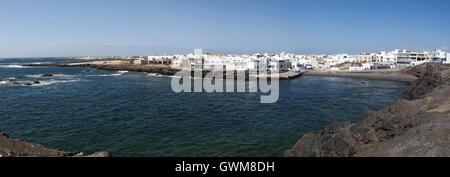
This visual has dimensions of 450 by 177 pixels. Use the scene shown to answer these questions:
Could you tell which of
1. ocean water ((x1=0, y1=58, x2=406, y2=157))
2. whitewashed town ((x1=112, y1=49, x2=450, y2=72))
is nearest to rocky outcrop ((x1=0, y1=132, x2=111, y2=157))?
ocean water ((x1=0, y1=58, x2=406, y2=157))

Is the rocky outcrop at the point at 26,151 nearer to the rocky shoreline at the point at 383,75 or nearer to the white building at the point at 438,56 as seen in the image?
the rocky shoreline at the point at 383,75

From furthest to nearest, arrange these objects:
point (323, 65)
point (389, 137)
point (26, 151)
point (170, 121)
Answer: point (323, 65), point (170, 121), point (26, 151), point (389, 137)

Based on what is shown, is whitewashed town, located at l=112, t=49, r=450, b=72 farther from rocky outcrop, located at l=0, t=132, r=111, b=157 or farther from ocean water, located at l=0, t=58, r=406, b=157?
rocky outcrop, located at l=0, t=132, r=111, b=157

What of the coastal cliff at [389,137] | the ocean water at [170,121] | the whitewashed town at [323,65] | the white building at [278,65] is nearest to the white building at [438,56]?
the whitewashed town at [323,65]

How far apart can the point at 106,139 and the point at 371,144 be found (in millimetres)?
12598

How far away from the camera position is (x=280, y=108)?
21.2m

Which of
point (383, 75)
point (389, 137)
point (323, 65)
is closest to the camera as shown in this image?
point (389, 137)

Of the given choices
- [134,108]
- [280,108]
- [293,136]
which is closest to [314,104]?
[280,108]

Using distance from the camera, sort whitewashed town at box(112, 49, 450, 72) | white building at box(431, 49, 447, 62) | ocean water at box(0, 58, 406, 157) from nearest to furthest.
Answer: ocean water at box(0, 58, 406, 157), whitewashed town at box(112, 49, 450, 72), white building at box(431, 49, 447, 62)

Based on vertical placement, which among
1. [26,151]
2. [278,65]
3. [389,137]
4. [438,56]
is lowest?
[26,151]

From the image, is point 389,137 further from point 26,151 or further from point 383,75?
point 383,75

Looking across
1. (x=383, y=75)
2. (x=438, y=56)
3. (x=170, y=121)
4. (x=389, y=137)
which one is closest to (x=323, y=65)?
(x=383, y=75)
